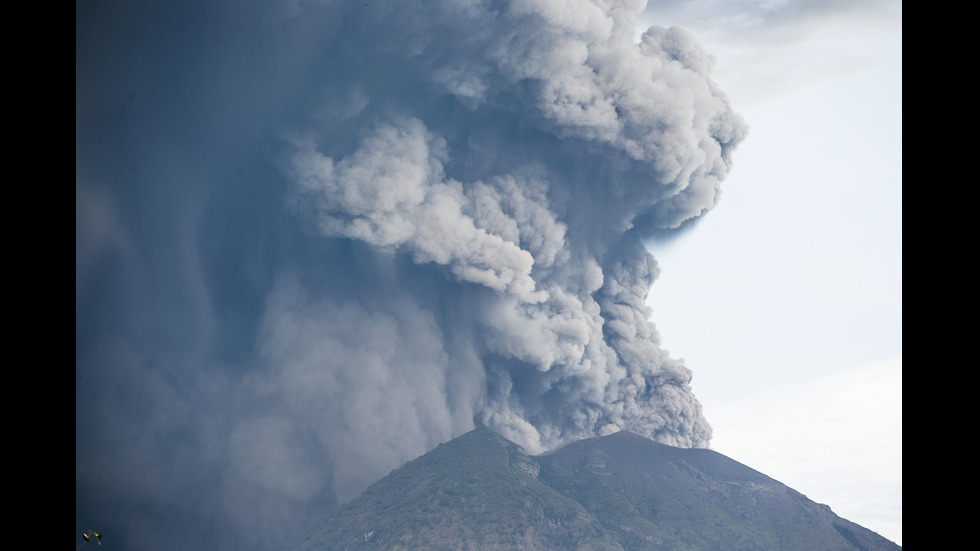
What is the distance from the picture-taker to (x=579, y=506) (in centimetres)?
8919

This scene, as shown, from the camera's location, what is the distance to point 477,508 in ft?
286

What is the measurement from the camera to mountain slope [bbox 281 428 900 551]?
84.6m

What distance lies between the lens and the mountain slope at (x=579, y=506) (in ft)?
277

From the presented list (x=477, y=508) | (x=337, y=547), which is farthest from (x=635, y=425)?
(x=337, y=547)
